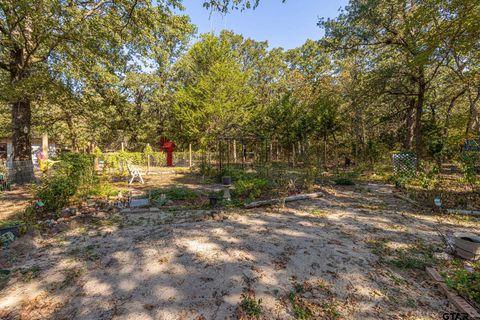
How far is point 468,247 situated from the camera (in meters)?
2.88

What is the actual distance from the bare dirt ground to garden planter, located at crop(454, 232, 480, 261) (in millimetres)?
360

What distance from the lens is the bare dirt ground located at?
2051 mm

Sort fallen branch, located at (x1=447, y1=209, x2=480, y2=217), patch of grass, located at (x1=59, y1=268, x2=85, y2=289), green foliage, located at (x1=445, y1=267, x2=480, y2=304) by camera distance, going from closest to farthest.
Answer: green foliage, located at (x1=445, y1=267, x2=480, y2=304)
patch of grass, located at (x1=59, y1=268, x2=85, y2=289)
fallen branch, located at (x1=447, y1=209, x2=480, y2=217)

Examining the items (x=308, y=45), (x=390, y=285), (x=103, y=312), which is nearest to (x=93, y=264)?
(x=103, y=312)

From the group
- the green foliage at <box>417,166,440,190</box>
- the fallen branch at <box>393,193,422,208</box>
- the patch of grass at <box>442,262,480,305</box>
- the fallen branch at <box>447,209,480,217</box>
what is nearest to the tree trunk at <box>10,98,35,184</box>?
the patch of grass at <box>442,262,480,305</box>

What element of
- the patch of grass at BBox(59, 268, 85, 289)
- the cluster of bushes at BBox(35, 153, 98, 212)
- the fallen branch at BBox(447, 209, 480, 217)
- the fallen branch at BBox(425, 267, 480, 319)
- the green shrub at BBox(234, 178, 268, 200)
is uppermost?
the cluster of bushes at BBox(35, 153, 98, 212)

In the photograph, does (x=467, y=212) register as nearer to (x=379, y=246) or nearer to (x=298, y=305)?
(x=379, y=246)

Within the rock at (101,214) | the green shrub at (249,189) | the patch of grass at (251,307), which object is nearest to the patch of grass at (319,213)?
the green shrub at (249,189)

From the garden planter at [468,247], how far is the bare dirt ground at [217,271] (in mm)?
360

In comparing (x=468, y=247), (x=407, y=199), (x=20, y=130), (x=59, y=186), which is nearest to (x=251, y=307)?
(x=468, y=247)

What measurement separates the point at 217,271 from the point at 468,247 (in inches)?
132

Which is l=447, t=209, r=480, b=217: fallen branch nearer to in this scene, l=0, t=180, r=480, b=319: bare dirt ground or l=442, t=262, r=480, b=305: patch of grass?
l=0, t=180, r=480, b=319: bare dirt ground

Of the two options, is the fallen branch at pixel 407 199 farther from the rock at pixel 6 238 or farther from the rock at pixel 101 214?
the rock at pixel 6 238

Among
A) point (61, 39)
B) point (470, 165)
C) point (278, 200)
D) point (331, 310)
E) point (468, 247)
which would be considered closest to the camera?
point (331, 310)
